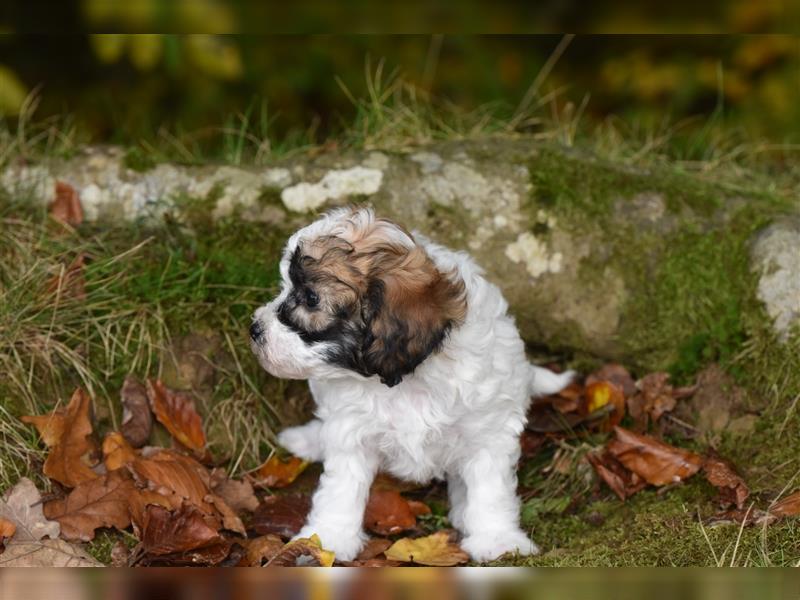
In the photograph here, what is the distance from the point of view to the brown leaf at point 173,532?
13.6ft

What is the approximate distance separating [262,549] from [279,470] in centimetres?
71

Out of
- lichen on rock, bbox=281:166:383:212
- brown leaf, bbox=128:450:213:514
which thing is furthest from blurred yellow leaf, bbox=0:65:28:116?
brown leaf, bbox=128:450:213:514

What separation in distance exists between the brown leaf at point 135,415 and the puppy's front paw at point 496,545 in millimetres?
1627

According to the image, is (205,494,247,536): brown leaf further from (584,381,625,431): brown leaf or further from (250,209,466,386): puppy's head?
(584,381,625,431): brown leaf

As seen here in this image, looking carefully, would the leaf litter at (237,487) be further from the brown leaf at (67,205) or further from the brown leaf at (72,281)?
the brown leaf at (67,205)

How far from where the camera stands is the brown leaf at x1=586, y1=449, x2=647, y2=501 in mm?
4684

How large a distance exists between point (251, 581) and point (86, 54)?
565 cm

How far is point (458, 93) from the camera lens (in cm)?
845

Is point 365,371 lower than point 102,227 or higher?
higher

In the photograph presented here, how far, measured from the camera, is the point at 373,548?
4.49 metres

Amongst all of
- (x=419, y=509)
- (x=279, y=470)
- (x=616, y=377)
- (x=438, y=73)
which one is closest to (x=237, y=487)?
(x=279, y=470)

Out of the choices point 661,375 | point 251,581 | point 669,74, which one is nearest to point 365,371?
point 251,581

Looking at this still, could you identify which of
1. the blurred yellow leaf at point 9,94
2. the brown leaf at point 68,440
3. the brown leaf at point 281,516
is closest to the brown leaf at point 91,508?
the brown leaf at point 68,440

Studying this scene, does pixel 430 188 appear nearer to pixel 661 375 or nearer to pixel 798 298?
pixel 661 375
